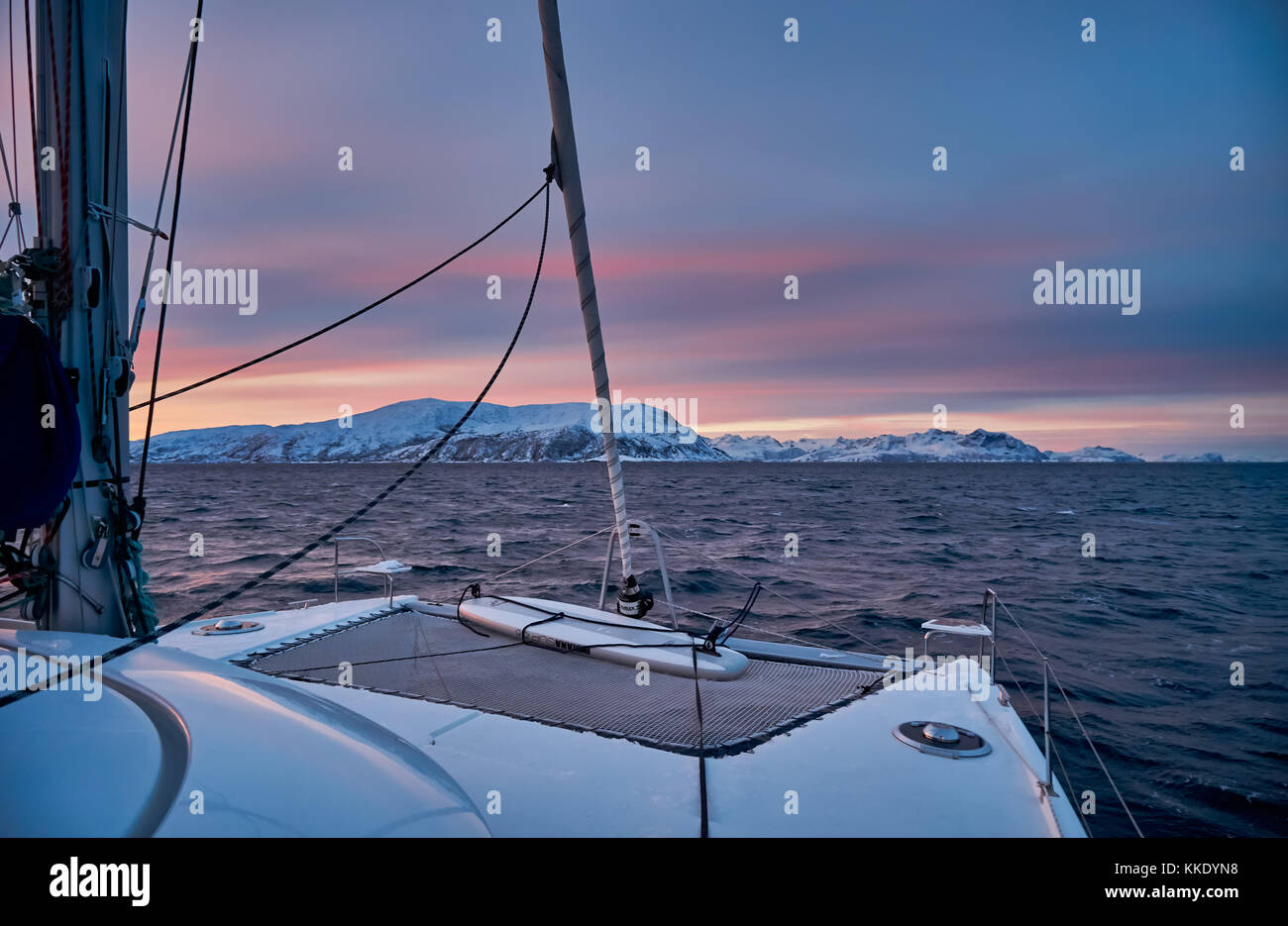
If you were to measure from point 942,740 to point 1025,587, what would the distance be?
17.6 meters

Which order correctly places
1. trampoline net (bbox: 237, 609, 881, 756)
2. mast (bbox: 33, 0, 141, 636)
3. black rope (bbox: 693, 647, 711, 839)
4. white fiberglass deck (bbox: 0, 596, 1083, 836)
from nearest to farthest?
white fiberglass deck (bbox: 0, 596, 1083, 836) < black rope (bbox: 693, 647, 711, 839) < mast (bbox: 33, 0, 141, 636) < trampoline net (bbox: 237, 609, 881, 756)

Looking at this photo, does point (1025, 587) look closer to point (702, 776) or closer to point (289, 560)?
point (702, 776)

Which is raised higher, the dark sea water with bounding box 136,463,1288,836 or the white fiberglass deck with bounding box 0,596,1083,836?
the white fiberglass deck with bounding box 0,596,1083,836

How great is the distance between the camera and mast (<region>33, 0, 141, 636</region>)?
4.56 metres

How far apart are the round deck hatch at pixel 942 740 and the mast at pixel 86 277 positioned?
16.8 feet

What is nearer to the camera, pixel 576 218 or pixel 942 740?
pixel 942 740

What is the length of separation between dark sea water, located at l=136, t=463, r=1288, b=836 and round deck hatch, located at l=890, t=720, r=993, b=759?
10.0 ft

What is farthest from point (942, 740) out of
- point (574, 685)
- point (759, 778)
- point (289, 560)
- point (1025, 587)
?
point (1025, 587)

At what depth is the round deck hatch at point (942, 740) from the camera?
4.43 meters

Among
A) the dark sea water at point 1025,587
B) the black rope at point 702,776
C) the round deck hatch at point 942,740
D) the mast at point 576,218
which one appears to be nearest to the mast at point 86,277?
the mast at point 576,218

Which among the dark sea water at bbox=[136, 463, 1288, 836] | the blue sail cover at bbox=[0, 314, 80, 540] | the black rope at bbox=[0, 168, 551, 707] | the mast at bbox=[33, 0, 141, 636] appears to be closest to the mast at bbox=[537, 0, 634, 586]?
the black rope at bbox=[0, 168, 551, 707]

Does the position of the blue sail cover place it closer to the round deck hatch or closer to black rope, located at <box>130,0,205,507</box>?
black rope, located at <box>130,0,205,507</box>

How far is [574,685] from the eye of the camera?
572 centimetres

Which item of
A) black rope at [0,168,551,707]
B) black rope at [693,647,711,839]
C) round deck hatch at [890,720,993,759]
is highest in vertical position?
black rope at [0,168,551,707]
